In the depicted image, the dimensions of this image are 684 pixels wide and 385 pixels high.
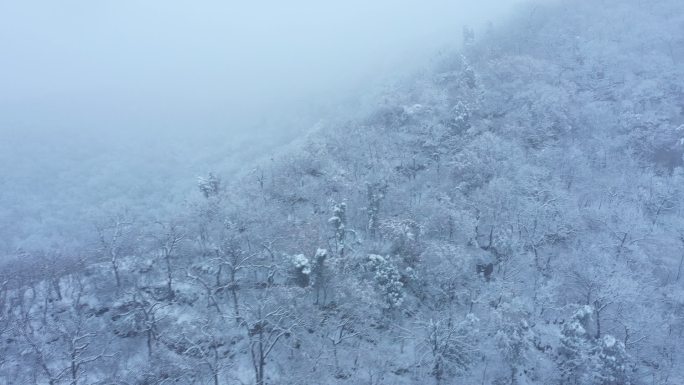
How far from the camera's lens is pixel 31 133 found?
318 ft

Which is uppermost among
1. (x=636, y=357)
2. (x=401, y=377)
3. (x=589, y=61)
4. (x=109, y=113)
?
(x=109, y=113)

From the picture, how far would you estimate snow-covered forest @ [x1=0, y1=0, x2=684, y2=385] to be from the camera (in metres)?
36.6

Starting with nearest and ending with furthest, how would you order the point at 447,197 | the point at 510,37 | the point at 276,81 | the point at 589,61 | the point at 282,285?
the point at 282,285 → the point at 447,197 → the point at 589,61 → the point at 510,37 → the point at 276,81

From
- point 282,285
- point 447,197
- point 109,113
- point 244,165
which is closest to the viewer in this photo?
point 282,285

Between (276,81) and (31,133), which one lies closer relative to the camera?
(31,133)

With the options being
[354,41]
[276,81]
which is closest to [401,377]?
[276,81]

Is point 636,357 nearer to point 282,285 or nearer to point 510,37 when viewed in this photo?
point 282,285

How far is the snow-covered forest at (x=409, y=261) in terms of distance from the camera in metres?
36.6

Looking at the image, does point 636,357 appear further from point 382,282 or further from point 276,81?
point 276,81

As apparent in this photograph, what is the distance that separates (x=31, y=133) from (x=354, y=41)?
93724mm

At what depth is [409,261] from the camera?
144 ft

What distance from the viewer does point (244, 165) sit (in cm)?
8031

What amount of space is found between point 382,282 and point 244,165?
156 ft

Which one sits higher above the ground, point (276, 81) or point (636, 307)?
point (276, 81)
